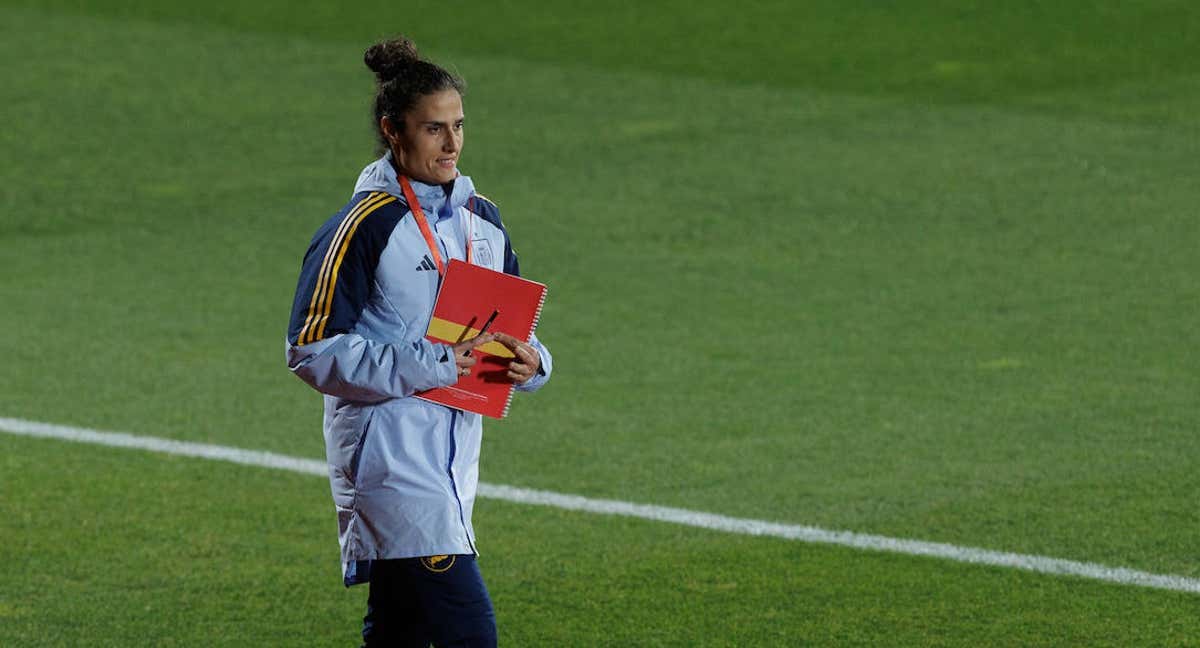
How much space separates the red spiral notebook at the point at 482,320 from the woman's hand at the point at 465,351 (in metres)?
0.02

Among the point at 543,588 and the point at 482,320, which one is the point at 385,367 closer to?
the point at 482,320

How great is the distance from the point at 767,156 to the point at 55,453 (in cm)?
725

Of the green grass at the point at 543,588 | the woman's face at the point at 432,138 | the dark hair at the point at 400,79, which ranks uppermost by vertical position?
the dark hair at the point at 400,79

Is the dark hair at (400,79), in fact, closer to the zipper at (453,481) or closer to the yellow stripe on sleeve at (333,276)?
the yellow stripe on sleeve at (333,276)

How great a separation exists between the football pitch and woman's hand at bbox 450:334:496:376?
65.8 inches

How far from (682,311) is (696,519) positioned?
128 inches

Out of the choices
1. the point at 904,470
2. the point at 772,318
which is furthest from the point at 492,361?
the point at 772,318

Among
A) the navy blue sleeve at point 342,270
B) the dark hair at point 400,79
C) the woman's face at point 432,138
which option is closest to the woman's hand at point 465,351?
the navy blue sleeve at point 342,270

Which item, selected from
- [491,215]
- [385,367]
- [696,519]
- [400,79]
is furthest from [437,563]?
[696,519]

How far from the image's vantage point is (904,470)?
298 inches

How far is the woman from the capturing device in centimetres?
428

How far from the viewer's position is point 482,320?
439 centimetres

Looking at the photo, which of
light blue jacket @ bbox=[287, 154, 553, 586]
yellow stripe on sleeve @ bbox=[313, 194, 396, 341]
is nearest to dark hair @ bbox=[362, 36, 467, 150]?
light blue jacket @ bbox=[287, 154, 553, 586]

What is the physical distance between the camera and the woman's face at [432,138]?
434 cm
